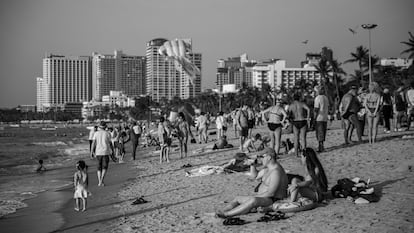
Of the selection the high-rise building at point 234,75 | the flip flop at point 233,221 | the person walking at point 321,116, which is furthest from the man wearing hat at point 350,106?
the high-rise building at point 234,75

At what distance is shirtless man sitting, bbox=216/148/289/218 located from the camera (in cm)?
589

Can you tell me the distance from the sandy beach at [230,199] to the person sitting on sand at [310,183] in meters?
0.20

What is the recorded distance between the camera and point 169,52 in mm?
22281

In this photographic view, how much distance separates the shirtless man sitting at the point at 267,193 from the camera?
5891 millimetres

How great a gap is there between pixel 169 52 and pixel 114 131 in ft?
25.4

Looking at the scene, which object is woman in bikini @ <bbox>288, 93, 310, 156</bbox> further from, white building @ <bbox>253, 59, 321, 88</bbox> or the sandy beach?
white building @ <bbox>253, 59, 321, 88</bbox>

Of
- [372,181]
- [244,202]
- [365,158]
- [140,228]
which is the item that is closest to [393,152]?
[365,158]

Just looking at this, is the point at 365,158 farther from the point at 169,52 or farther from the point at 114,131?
the point at 169,52

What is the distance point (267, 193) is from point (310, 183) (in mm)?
646

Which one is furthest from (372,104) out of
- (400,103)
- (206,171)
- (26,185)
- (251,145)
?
(26,185)

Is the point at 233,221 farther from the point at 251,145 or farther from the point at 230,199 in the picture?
the point at 251,145

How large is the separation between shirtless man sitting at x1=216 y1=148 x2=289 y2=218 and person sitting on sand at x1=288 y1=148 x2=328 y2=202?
0.54 feet

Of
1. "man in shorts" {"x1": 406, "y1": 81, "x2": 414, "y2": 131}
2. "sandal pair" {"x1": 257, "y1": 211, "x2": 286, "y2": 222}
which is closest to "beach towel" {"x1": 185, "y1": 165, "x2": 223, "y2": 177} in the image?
"sandal pair" {"x1": 257, "y1": 211, "x2": 286, "y2": 222}

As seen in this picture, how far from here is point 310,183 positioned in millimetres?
6238
